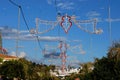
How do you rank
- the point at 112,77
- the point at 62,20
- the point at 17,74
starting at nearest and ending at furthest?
the point at 112,77, the point at 17,74, the point at 62,20

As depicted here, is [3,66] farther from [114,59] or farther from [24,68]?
[114,59]

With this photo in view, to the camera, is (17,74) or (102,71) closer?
(102,71)

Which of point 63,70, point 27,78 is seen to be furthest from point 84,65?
point 63,70

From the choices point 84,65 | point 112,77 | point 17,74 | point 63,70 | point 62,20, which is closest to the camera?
point 112,77

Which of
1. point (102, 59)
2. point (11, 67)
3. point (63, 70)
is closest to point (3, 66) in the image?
point (11, 67)

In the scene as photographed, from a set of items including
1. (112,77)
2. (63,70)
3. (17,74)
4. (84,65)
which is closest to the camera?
(112,77)

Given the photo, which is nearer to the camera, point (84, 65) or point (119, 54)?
point (119, 54)

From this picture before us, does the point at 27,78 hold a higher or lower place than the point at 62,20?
lower

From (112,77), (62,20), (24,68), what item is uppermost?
(62,20)

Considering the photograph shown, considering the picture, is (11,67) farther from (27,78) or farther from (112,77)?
(112,77)
